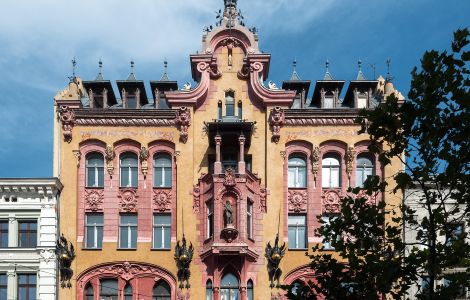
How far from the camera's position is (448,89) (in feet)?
92.0

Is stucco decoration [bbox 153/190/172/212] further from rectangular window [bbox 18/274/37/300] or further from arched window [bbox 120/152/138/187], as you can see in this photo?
rectangular window [bbox 18/274/37/300]

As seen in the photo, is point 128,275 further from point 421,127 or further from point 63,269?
point 421,127

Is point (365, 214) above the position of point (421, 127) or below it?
below

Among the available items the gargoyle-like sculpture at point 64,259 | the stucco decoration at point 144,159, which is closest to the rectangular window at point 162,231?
the stucco decoration at point 144,159

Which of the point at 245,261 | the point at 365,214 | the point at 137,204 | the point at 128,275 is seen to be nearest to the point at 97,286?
the point at 128,275

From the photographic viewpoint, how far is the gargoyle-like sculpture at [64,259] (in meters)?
50.9

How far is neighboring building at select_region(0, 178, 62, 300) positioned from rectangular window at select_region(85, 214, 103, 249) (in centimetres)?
201

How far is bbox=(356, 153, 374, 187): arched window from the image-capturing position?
5344 centimetres

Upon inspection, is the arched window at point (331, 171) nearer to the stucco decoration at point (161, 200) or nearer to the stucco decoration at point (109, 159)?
the stucco decoration at point (161, 200)

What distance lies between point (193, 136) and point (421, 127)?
26.5 m

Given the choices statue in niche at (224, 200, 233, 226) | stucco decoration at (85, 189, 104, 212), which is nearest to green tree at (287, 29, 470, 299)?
statue in niche at (224, 200, 233, 226)

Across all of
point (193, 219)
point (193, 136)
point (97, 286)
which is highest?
point (193, 136)

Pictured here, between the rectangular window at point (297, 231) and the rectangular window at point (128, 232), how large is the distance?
9.11 m

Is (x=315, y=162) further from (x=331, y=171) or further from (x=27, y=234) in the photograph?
(x=27, y=234)
